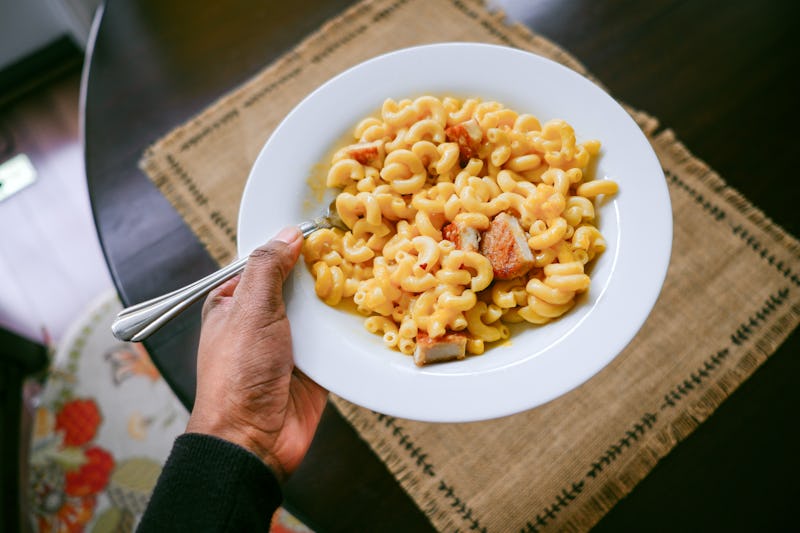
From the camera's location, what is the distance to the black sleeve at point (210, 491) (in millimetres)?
909

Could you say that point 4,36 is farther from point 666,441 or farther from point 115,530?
point 666,441

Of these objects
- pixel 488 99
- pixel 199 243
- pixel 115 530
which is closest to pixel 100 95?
pixel 199 243

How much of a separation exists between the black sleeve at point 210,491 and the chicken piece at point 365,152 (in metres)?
0.59

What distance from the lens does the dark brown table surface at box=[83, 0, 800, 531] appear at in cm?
106

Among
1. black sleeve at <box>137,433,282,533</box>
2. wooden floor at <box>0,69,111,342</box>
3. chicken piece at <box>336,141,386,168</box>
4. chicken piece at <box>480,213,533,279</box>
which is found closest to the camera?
black sleeve at <box>137,433,282,533</box>

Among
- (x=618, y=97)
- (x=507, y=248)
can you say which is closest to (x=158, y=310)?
(x=507, y=248)

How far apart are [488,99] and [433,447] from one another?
2.41 feet

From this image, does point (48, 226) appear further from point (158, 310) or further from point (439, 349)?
point (439, 349)

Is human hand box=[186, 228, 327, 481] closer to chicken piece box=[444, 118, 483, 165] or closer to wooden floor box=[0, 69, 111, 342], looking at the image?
chicken piece box=[444, 118, 483, 165]

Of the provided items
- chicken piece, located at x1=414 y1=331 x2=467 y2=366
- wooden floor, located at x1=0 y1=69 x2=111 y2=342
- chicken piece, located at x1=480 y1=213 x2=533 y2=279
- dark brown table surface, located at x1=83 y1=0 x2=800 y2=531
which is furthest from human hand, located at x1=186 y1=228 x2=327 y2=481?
wooden floor, located at x1=0 y1=69 x2=111 y2=342

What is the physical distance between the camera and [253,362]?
3.19 ft

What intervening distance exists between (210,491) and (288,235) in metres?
0.45

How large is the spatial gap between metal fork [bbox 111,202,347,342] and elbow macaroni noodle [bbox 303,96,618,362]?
16cm

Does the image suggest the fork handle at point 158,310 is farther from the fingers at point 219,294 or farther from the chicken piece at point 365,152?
the chicken piece at point 365,152
